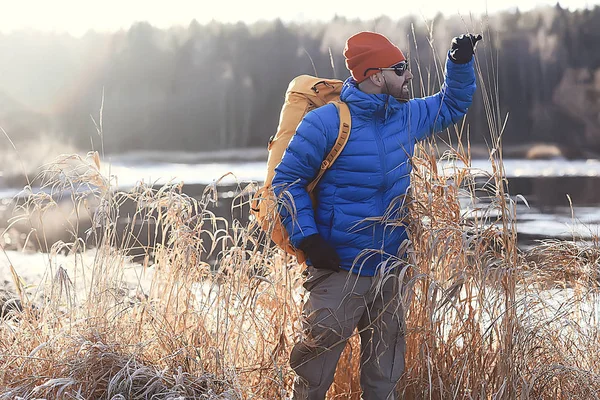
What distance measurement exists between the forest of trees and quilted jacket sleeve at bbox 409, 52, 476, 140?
23.9 metres

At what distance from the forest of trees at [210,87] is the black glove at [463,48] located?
78.5ft

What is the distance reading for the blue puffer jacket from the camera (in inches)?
91.7

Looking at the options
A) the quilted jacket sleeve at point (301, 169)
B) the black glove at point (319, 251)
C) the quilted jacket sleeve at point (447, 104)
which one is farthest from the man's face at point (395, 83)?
the black glove at point (319, 251)

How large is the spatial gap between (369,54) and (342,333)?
902 millimetres

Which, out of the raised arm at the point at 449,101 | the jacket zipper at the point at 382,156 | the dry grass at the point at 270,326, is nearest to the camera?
the dry grass at the point at 270,326

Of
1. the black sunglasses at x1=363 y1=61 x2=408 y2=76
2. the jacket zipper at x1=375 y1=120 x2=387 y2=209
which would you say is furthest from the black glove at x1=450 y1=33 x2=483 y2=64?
the jacket zipper at x1=375 y1=120 x2=387 y2=209

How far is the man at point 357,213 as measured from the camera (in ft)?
7.66

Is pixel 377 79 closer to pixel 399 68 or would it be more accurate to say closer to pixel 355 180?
pixel 399 68

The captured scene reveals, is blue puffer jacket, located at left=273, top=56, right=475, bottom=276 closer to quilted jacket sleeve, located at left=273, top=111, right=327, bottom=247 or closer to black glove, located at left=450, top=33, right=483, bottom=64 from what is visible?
quilted jacket sleeve, located at left=273, top=111, right=327, bottom=247

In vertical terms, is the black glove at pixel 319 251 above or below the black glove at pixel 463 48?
below

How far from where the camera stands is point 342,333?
2387 mm

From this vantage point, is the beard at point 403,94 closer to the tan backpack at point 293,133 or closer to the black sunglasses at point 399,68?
the black sunglasses at point 399,68

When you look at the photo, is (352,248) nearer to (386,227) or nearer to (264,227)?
(386,227)

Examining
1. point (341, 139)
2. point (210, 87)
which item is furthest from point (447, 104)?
point (210, 87)
